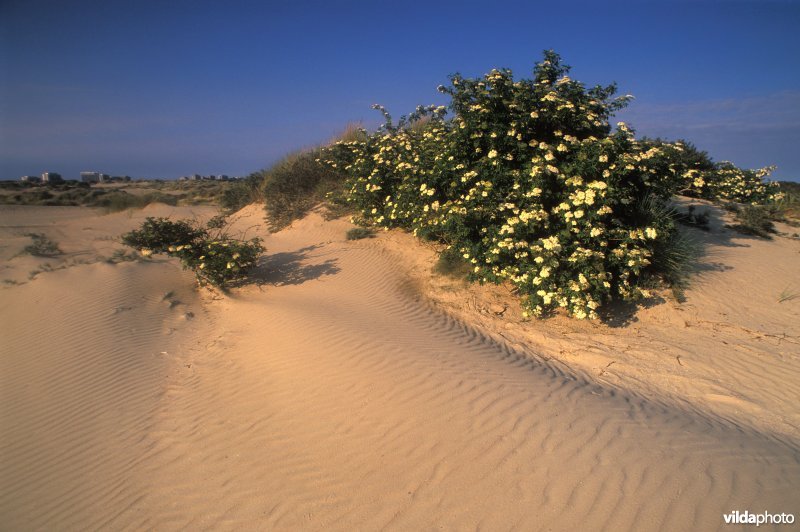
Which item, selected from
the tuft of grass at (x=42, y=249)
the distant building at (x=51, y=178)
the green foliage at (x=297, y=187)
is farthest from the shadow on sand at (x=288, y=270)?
the distant building at (x=51, y=178)

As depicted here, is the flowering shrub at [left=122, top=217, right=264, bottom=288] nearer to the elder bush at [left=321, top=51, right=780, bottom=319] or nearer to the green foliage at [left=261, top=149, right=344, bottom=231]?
the elder bush at [left=321, top=51, right=780, bottom=319]

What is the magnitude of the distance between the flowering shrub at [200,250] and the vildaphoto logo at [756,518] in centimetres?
718

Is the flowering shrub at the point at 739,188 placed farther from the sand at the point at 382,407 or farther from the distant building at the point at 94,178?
the distant building at the point at 94,178

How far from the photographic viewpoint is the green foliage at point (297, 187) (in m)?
13.2

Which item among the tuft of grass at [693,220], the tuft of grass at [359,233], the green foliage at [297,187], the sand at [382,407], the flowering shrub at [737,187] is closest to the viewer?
the sand at [382,407]

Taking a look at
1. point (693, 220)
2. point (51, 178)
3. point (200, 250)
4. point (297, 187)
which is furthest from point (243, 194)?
point (51, 178)

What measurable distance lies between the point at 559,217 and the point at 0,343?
8.52 m

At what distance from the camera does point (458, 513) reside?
285 centimetres

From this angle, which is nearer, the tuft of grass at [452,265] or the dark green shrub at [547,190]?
the dark green shrub at [547,190]

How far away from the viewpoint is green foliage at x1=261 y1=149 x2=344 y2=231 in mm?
13219

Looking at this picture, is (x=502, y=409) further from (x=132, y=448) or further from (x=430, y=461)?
(x=132, y=448)

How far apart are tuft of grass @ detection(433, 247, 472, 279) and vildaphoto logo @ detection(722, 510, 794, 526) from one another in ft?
19.0

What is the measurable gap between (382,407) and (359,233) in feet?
23.1

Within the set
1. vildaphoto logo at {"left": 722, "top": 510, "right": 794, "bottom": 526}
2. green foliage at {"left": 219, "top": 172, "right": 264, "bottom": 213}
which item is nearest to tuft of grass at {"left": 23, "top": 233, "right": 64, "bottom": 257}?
green foliage at {"left": 219, "top": 172, "right": 264, "bottom": 213}
